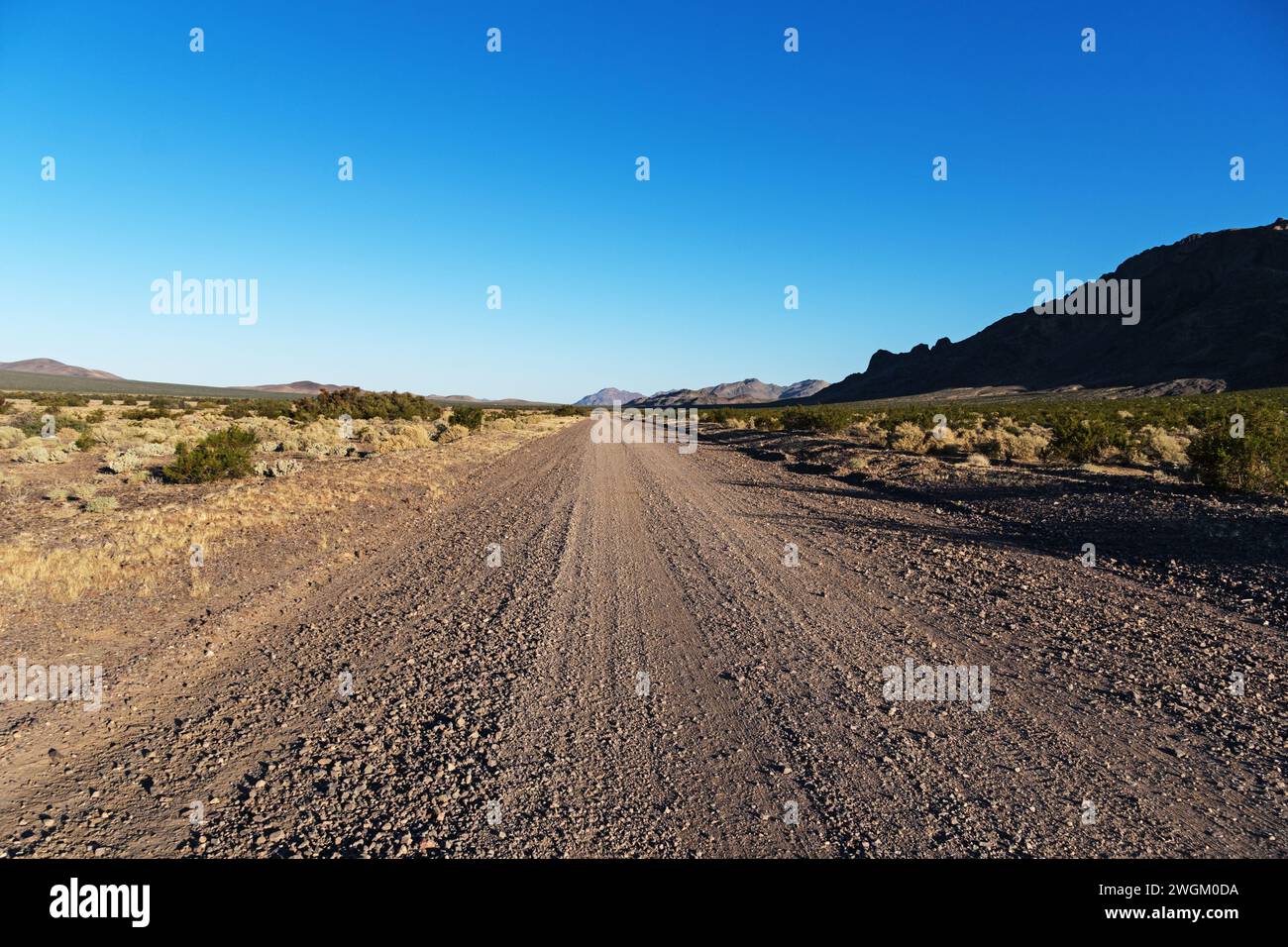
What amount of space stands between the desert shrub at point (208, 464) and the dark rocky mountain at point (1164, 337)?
372ft

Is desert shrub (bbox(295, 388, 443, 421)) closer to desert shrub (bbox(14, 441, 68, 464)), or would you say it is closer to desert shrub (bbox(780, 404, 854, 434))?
desert shrub (bbox(14, 441, 68, 464))

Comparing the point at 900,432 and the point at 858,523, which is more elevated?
the point at 900,432

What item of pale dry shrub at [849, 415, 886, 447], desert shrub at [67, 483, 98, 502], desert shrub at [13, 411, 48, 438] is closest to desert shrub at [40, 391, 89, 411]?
desert shrub at [13, 411, 48, 438]

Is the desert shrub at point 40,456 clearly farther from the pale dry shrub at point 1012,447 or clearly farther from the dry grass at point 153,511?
the pale dry shrub at point 1012,447

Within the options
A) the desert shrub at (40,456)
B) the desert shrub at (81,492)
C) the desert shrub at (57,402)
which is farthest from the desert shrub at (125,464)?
the desert shrub at (57,402)

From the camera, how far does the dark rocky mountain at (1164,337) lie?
318ft

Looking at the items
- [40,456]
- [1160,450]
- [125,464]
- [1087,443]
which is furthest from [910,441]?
[40,456]

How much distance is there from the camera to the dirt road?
303 cm

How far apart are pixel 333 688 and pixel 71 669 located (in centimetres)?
219

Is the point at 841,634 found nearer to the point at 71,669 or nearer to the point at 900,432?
the point at 71,669

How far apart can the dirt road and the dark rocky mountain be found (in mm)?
109391

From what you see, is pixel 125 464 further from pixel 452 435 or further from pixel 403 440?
pixel 452 435

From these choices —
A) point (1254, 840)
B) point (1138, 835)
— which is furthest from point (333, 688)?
point (1254, 840)

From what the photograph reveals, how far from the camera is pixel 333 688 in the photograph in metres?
4.54
